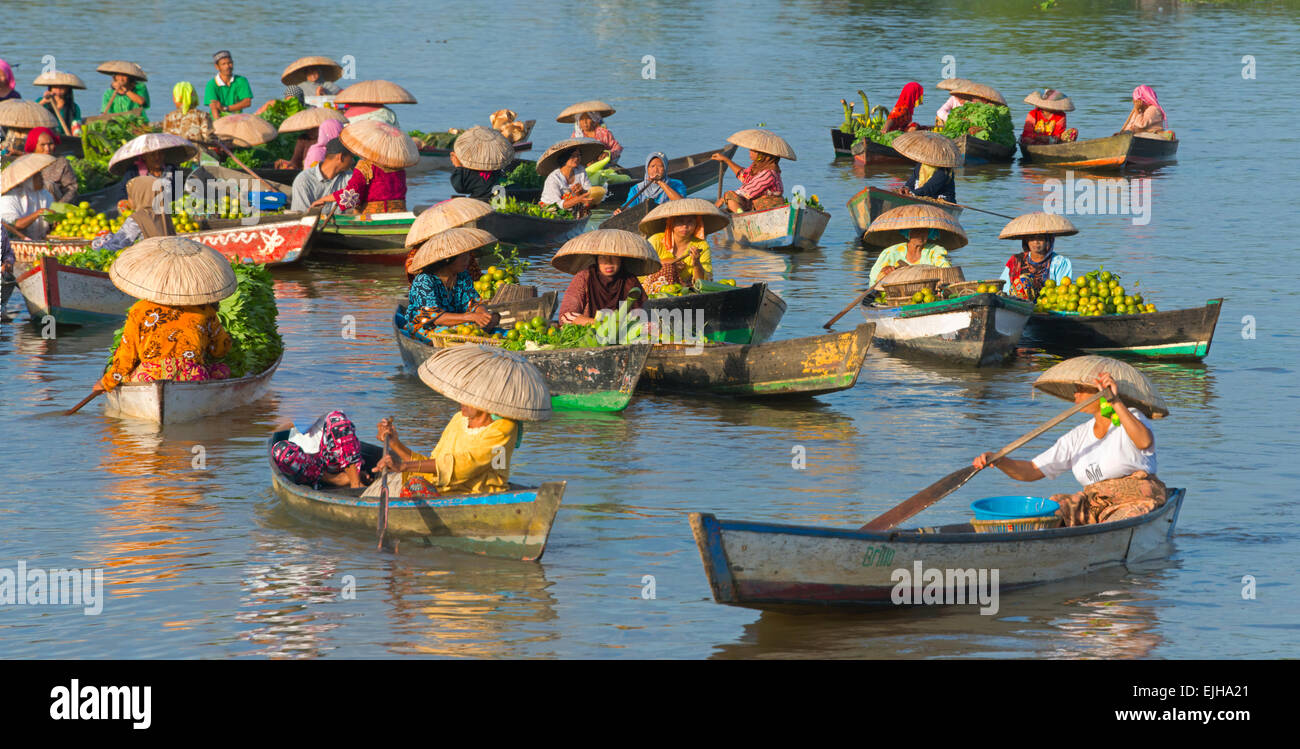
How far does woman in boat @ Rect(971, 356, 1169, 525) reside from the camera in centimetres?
895

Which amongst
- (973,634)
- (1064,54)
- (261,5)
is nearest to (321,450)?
(973,634)

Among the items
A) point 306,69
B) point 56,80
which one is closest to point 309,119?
point 56,80

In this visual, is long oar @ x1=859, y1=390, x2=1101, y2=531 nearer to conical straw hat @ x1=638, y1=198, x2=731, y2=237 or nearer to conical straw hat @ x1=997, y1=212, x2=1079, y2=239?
conical straw hat @ x1=638, y1=198, x2=731, y2=237

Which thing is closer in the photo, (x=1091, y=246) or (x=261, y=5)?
(x=1091, y=246)

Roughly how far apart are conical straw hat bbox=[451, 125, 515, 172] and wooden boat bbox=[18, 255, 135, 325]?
4502 millimetres

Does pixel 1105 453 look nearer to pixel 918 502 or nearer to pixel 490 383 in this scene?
pixel 918 502

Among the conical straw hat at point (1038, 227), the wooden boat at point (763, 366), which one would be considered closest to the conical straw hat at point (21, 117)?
the wooden boat at point (763, 366)

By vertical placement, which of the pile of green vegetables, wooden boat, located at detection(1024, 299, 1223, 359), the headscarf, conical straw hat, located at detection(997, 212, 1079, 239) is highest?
the headscarf

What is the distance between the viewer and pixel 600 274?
1299cm

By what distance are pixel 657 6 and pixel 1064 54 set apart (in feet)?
62.7

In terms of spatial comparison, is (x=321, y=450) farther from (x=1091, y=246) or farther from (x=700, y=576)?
(x=1091, y=246)

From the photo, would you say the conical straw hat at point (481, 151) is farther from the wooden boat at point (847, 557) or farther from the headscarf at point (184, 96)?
the wooden boat at point (847, 557)

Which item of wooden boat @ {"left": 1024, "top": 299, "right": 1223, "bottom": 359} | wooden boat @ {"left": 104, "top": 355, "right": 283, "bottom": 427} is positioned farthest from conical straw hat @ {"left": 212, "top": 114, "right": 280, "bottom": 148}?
wooden boat @ {"left": 1024, "top": 299, "right": 1223, "bottom": 359}
